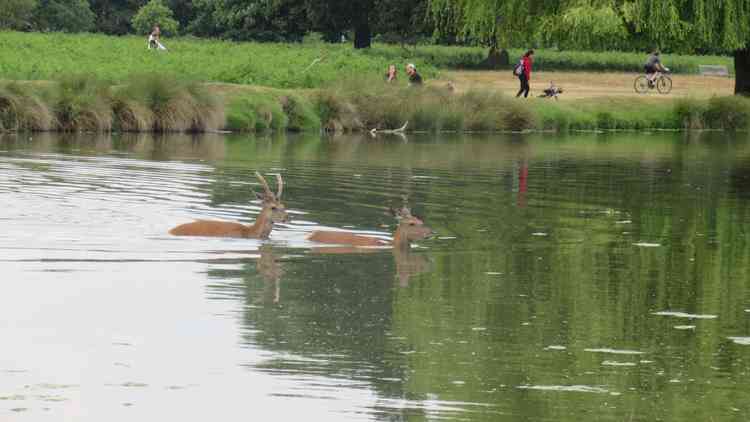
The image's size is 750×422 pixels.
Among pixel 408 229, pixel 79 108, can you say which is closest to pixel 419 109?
pixel 79 108

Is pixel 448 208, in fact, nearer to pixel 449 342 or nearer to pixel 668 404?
pixel 449 342

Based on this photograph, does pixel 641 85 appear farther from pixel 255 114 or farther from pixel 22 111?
pixel 22 111

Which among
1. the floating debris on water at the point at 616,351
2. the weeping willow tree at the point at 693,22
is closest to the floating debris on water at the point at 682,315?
the floating debris on water at the point at 616,351

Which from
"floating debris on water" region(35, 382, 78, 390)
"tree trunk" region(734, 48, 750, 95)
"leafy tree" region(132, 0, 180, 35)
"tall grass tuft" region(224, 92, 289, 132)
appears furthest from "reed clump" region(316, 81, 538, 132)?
"leafy tree" region(132, 0, 180, 35)

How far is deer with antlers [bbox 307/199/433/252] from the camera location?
1770 cm

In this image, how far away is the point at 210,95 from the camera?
129 ft

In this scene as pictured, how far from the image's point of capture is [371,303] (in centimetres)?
1407

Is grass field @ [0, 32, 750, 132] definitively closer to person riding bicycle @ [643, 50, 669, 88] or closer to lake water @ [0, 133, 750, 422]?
person riding bicycle @ [643, 50, 669, 88]

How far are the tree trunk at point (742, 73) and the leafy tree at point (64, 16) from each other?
65.8m

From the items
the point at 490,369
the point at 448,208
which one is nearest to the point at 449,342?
the point at 490,369

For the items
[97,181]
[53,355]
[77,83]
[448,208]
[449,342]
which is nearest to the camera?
[53,355]

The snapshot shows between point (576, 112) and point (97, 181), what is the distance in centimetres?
2293

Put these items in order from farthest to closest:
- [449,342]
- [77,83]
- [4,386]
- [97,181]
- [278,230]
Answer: [77,83] < [97,181] < [278,230] < [449,342] < [4,386]

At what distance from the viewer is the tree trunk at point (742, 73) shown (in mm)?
49594
